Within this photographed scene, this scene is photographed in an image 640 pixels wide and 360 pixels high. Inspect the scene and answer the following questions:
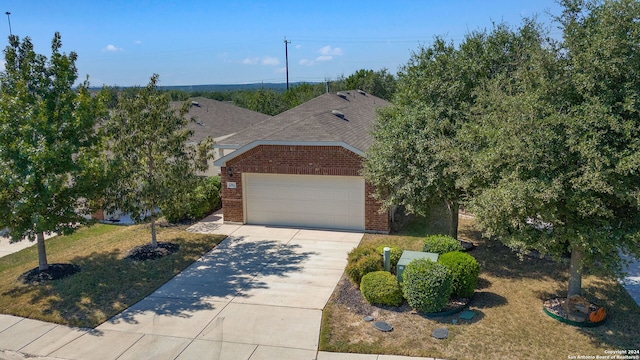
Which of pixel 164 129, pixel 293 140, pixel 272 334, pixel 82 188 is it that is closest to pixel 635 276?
pixel 272 334

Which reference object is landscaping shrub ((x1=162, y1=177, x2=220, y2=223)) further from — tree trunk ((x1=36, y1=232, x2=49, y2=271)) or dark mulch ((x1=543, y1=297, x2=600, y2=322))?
dark mulch ((x1=543, y1=297, x2=600, y2=322))

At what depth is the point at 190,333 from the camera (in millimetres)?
9070

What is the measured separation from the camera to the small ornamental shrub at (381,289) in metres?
9.80

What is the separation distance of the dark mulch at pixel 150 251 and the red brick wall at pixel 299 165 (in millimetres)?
3216

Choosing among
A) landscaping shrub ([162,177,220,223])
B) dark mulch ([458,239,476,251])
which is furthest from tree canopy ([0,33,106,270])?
dark mulch ([458,239,476,251])

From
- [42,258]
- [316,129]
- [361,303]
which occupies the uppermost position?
[316,129]

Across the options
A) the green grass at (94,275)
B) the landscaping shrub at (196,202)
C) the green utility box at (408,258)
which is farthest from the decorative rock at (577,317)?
the landscaping shrub at (196,202)

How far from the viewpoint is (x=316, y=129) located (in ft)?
54.1

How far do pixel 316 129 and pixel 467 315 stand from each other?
9.01 meters

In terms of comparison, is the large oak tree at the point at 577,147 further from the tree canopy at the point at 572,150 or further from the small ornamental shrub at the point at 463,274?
the small ornamental shrub at the point at 463,274

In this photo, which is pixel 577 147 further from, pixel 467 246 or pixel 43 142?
pixel 43 142

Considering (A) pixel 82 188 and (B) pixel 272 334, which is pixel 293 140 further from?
(B) pixel 272 334

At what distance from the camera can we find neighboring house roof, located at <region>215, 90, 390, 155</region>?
1577 cm

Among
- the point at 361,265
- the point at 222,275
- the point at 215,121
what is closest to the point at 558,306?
the point at 361,265
